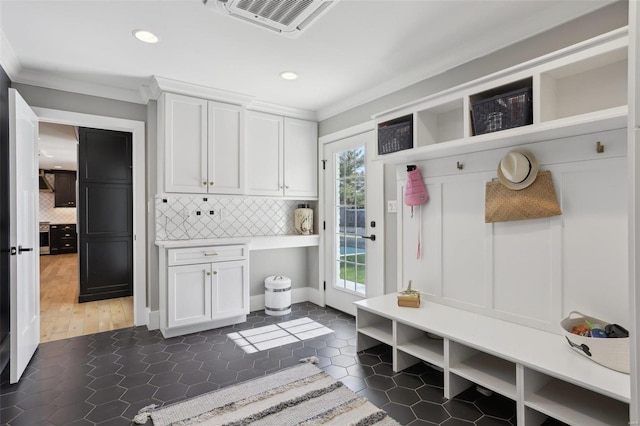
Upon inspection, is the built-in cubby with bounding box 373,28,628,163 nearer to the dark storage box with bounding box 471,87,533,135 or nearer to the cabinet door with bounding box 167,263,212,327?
the dark storage box with bounding box 471,87,533,135

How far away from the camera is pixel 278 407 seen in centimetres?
205

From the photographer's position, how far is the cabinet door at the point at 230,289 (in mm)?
3443

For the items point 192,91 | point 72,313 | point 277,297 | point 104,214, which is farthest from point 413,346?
point 104,214

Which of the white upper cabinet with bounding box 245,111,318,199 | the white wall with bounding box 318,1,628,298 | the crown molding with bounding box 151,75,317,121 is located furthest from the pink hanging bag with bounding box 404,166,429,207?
the crown molding with bounding box 151,75,317,121

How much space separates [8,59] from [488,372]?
165 inches

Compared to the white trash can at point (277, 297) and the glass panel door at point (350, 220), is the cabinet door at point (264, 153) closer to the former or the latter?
the glass panel door at point (350, 220)

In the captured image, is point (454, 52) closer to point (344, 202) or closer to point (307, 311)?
point (344, 202)

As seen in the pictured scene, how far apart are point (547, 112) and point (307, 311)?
123 inches

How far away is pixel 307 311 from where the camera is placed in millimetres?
4066

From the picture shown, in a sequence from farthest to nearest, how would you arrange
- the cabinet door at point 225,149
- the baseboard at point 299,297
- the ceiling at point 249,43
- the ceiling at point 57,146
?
the ceiling at point 57,146 < the baseboard at point 299,297 < the cabinet door at point 225,149 < the ceiling at point 249,43

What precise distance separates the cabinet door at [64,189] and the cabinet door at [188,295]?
906 centimetres

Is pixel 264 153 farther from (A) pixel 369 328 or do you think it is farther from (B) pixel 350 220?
(A) pixel 369 328

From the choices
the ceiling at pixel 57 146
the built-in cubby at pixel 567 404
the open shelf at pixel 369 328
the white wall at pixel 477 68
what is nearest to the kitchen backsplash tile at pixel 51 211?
the ceiling at pixel 57 146

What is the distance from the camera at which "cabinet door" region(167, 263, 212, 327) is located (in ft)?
10.5
